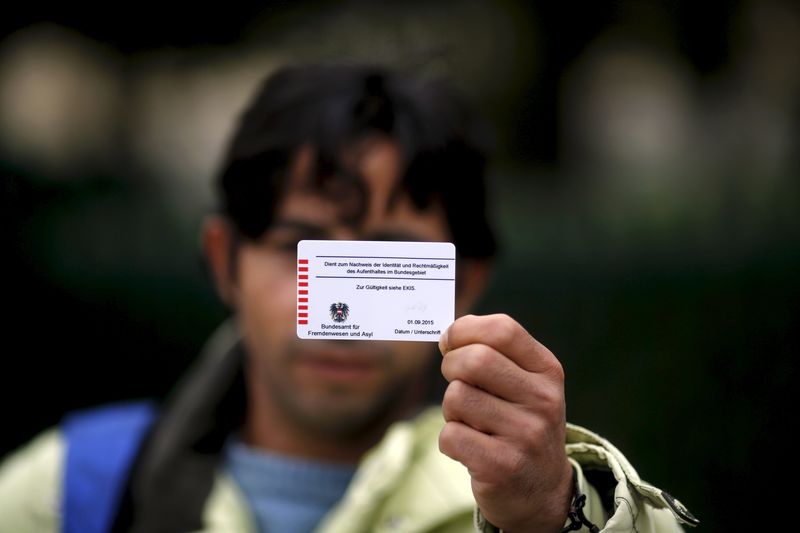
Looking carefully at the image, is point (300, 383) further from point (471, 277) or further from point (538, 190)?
point (538, 190)

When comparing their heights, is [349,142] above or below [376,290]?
above

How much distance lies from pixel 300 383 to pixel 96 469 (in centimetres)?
46

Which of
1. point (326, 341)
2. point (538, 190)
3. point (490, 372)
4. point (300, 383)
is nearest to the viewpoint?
point (490, 372)

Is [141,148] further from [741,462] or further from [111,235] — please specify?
[741,462]

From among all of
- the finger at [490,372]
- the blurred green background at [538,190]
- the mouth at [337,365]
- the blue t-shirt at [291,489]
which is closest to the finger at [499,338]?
the finger at [490,372]

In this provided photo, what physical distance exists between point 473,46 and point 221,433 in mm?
1650

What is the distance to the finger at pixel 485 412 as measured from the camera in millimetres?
951

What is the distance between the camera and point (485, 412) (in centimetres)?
96

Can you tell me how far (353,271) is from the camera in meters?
0.99

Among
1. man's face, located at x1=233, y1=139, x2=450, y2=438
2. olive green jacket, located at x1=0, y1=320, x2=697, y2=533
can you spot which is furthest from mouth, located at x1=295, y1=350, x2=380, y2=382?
olive green jacket, located at x1=0, y1=320, x2=697, y2=533

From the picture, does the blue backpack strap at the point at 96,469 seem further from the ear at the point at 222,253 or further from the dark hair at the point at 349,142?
the dark hair at the point at 349,142

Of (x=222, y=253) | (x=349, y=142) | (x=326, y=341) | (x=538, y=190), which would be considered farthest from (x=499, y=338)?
(x=538, y=190)

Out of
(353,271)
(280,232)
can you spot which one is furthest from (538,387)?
(280,232)

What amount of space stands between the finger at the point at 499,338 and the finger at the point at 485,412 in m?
0.05
